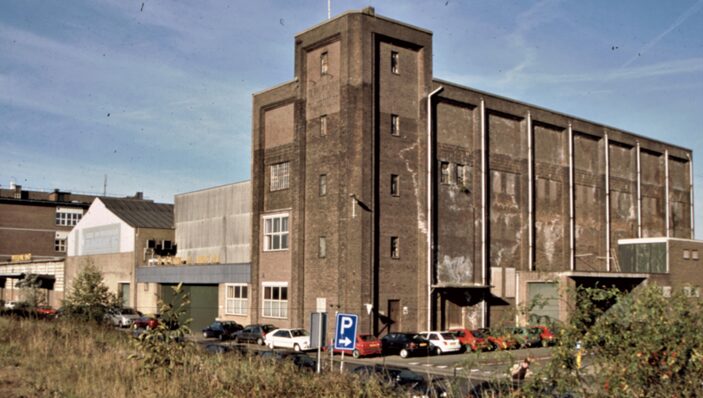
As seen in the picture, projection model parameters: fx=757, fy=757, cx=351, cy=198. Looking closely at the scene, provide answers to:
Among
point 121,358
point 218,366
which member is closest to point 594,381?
point 218,366

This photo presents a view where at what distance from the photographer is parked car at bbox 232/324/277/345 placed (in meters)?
47.0

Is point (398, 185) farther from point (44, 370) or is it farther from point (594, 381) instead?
point (594, 381)

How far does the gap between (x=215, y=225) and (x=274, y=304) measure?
519 inches

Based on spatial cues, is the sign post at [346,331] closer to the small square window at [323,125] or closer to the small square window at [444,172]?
the small square window at [323,125]

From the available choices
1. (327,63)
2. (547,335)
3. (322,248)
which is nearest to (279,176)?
(322,248)

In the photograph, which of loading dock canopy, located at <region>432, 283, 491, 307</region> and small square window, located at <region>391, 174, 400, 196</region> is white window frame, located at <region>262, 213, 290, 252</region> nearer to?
small square window, located at <region>391, 174, 400, 196</region>

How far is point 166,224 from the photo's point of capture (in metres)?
67.9

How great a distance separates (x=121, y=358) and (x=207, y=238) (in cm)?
4571

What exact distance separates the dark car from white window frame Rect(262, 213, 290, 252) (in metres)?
11.4

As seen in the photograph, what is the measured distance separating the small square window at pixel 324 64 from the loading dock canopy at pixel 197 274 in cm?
1490

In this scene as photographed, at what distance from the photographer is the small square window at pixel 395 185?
151 feet

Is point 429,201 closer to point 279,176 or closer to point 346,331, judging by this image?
point 279,176

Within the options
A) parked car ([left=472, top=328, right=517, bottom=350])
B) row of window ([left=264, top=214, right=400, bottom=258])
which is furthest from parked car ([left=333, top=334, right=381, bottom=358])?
parked car ([left=472, top=328, right=517, bottom=350])

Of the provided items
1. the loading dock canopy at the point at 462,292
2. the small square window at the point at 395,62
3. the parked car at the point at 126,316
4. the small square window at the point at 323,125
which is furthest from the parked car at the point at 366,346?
the parked car at the point at 126,316
